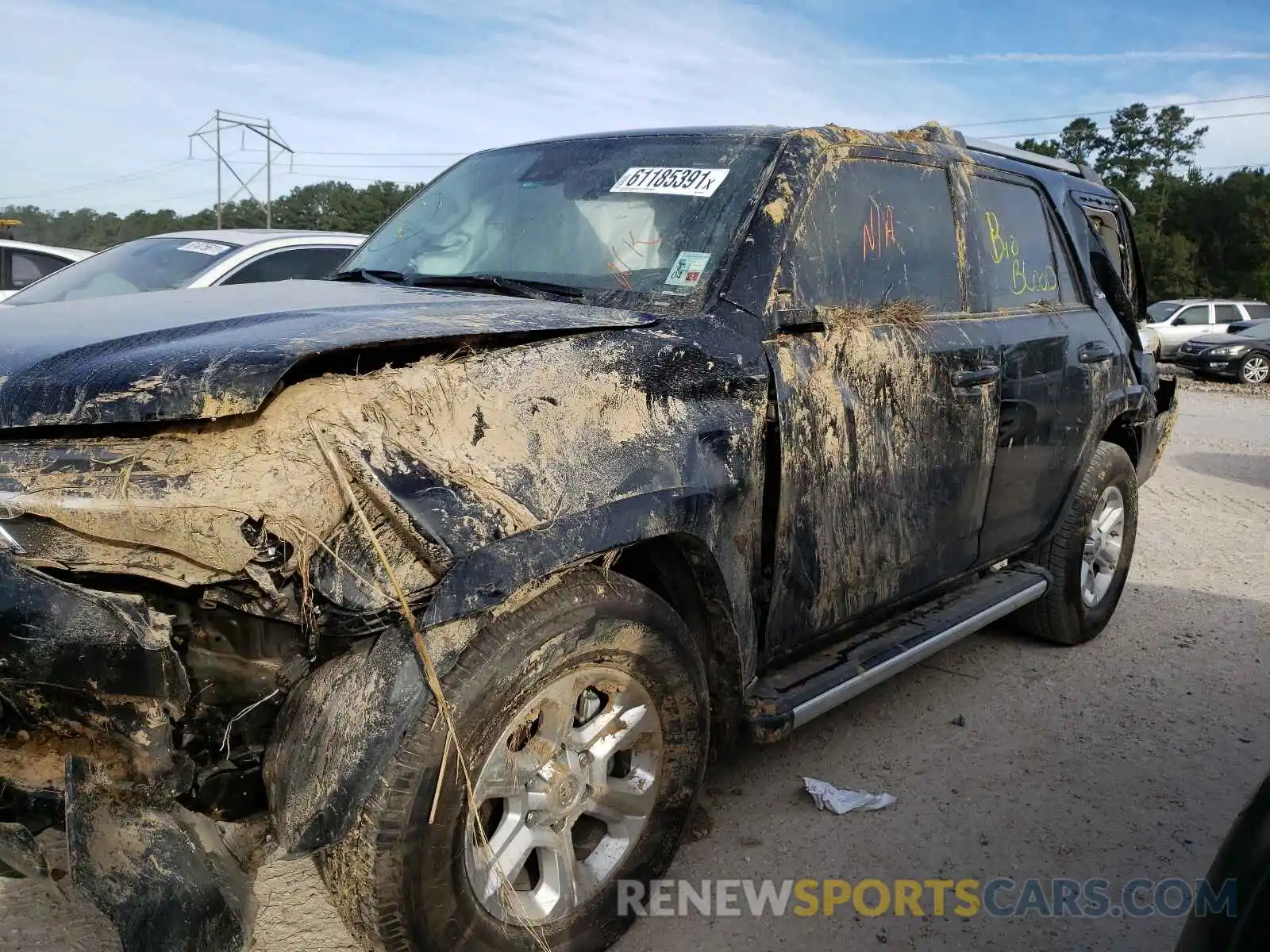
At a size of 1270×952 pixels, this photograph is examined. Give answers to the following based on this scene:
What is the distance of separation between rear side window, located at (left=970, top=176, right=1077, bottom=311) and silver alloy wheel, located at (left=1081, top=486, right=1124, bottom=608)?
3.33 feet

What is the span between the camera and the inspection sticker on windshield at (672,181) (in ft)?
9.82

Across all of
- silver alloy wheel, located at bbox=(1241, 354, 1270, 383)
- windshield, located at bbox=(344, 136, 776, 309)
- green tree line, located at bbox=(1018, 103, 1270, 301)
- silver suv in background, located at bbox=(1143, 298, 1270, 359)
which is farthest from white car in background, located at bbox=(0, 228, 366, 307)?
green tree line, located at bbox=(1018, 103, 1270, 301)

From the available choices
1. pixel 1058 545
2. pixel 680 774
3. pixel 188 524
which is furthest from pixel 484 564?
pixel 1058 545

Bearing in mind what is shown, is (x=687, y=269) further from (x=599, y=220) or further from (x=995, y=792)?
(x=995, y=792)

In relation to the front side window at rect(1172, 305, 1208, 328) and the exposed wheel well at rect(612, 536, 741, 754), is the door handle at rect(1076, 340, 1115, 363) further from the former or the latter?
the front side window at rect(1172, 305, 1208, 328)

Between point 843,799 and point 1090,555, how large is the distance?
2.15 m

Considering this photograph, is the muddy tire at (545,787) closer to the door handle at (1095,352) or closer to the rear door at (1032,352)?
the rear door at (1032,352)

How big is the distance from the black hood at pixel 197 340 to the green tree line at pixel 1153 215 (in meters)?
29.3

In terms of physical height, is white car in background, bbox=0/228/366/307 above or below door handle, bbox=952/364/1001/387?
above

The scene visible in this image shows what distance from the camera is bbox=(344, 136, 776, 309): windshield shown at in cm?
286

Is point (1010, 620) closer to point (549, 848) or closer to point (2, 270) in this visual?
point (549, 848)

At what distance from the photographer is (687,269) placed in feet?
9.24

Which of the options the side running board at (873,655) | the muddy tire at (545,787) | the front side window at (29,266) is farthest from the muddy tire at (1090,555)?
the front side window at (29,266)

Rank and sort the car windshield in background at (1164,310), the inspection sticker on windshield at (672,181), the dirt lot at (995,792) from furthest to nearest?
the car windshield in background at (1164,310)
the inspection sticker on windshield at (672,181)
the dirt lot at (995,792)
